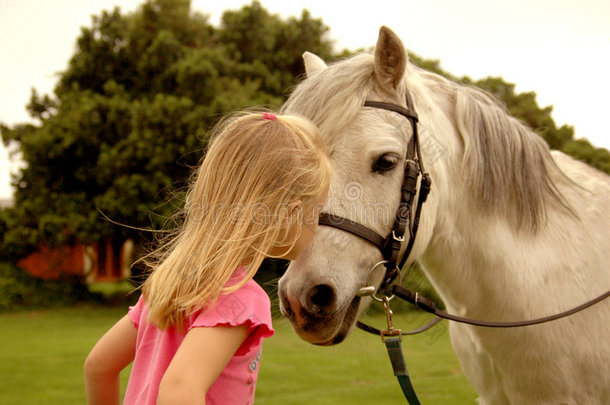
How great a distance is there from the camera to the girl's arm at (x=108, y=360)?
146cm

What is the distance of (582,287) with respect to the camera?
229 centimetres

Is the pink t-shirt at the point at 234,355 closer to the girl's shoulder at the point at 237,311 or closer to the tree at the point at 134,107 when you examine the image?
the girl's shoulder at the point at 237,311

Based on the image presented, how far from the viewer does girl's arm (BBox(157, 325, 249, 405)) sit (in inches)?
42.4

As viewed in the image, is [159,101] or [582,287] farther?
[159,101]

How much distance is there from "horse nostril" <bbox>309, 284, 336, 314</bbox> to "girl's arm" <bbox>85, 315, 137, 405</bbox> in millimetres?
572

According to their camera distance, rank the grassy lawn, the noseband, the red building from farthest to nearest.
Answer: the red building
the grassy lawn
the noseband

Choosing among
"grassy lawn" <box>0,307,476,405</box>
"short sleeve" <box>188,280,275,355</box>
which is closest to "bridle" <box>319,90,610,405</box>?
"short sleeve" <box>188,280,275,355</box>

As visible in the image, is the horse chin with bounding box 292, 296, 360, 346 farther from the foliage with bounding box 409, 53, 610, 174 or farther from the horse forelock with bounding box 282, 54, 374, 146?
the foliage with bounding box 409, 53, 610, 174

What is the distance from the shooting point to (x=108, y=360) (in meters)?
1.47

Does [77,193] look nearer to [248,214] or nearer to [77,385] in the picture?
[77,385]

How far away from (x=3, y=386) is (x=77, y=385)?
859 mm

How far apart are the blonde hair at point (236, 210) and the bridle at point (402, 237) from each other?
1.65ft

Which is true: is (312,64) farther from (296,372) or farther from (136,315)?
(296,372)

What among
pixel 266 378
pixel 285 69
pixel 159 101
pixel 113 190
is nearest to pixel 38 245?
pixel 113 190
